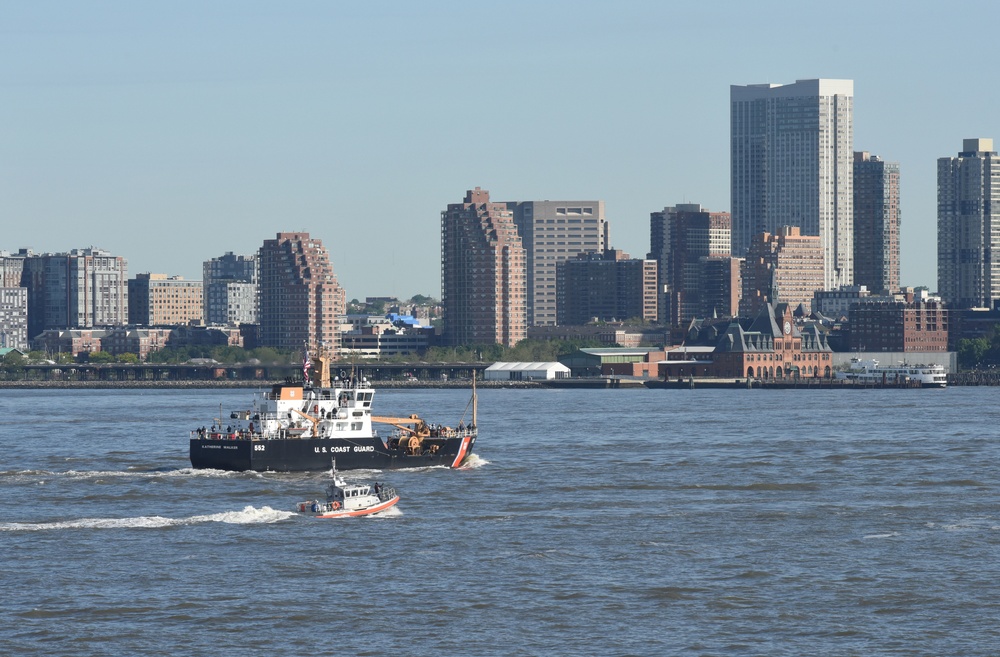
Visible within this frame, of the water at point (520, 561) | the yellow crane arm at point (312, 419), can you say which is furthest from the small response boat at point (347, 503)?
the yellow crane arm at point (312, 419)

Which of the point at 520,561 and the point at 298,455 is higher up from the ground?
the point at 298,455

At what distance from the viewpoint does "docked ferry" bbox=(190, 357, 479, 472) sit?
102 m

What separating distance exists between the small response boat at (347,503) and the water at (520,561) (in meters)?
1.23

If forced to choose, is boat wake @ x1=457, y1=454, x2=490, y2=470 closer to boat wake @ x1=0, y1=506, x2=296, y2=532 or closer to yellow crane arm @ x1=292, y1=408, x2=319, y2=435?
yellow crane arm @ x1=292, y1=408, x2=319, y2=435

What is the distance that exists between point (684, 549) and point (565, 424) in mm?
94384

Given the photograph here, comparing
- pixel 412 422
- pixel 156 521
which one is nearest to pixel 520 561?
pixel 156 521

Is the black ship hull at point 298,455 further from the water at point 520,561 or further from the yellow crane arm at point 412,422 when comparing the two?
the yellow crane arm at point 412,422

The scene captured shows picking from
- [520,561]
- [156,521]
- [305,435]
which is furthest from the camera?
[305,435]

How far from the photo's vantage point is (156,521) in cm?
8119

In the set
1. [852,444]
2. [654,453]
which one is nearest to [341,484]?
[654,453]

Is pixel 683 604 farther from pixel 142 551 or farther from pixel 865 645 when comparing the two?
pixel 142 551

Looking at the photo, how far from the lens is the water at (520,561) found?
58.1 meters

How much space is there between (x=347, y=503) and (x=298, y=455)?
2046cm

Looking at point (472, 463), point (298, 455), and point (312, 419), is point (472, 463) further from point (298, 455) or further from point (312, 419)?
point (298, 455)
